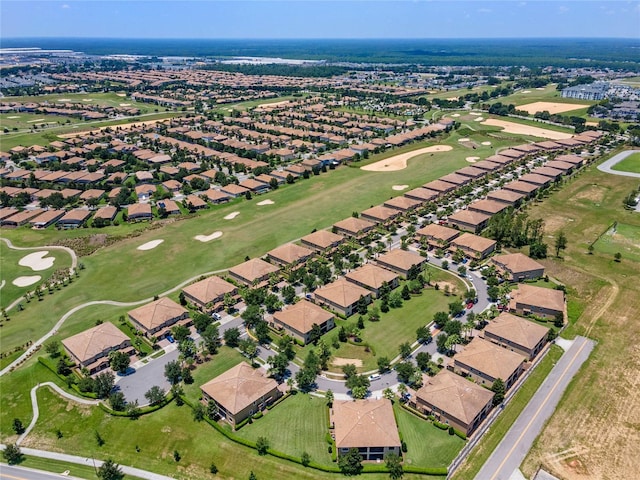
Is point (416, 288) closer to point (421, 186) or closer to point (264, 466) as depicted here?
point (264, 466)

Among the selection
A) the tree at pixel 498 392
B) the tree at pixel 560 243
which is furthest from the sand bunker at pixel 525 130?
the tree at pixel 498 392

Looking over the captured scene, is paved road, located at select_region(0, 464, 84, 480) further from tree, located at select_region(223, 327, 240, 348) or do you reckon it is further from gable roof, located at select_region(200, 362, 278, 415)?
tree, located at select_region(223, 327, 240, 348)

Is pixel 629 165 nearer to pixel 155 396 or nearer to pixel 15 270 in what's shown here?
pixel 155 396

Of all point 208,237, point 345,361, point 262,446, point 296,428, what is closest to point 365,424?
point 296,428

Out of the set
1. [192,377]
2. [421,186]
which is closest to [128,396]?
[192,377]

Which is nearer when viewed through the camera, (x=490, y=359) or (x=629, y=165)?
(x=490, y=359)

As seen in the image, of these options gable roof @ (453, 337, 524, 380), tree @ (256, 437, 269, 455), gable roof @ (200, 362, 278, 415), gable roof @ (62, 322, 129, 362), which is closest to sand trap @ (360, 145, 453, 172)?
gable roof @ (453, 337, 524, 380)
